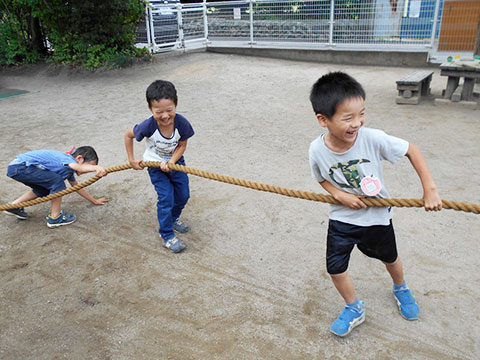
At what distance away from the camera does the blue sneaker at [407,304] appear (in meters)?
2.28

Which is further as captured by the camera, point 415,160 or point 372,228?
point 372,228

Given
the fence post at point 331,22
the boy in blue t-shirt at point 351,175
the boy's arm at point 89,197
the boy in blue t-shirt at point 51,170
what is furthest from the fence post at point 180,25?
the boy in blue t-shirt at point 351,175

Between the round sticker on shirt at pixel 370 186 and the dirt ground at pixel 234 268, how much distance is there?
813 mm

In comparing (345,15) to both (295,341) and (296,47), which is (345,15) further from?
(295,341)

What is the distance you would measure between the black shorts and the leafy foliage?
29.5 feet

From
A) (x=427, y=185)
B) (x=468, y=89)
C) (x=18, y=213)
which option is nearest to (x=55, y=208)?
(x=18, y=213)

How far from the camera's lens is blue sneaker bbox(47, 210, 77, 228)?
346 cm

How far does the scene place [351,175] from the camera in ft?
6.51

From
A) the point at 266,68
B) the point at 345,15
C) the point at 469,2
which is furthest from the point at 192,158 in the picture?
the point at 469,2

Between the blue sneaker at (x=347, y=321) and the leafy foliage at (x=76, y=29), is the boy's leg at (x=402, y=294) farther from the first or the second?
the leafy foliage at (x=76, y=29)

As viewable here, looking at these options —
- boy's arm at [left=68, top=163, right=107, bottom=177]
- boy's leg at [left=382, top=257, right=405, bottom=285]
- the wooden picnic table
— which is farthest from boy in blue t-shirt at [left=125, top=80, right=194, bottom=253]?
the wooden picnic table

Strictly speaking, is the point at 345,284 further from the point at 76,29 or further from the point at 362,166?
the point at 76,29

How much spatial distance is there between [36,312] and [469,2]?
9.67 metres

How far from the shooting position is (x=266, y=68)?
948 centimetres
